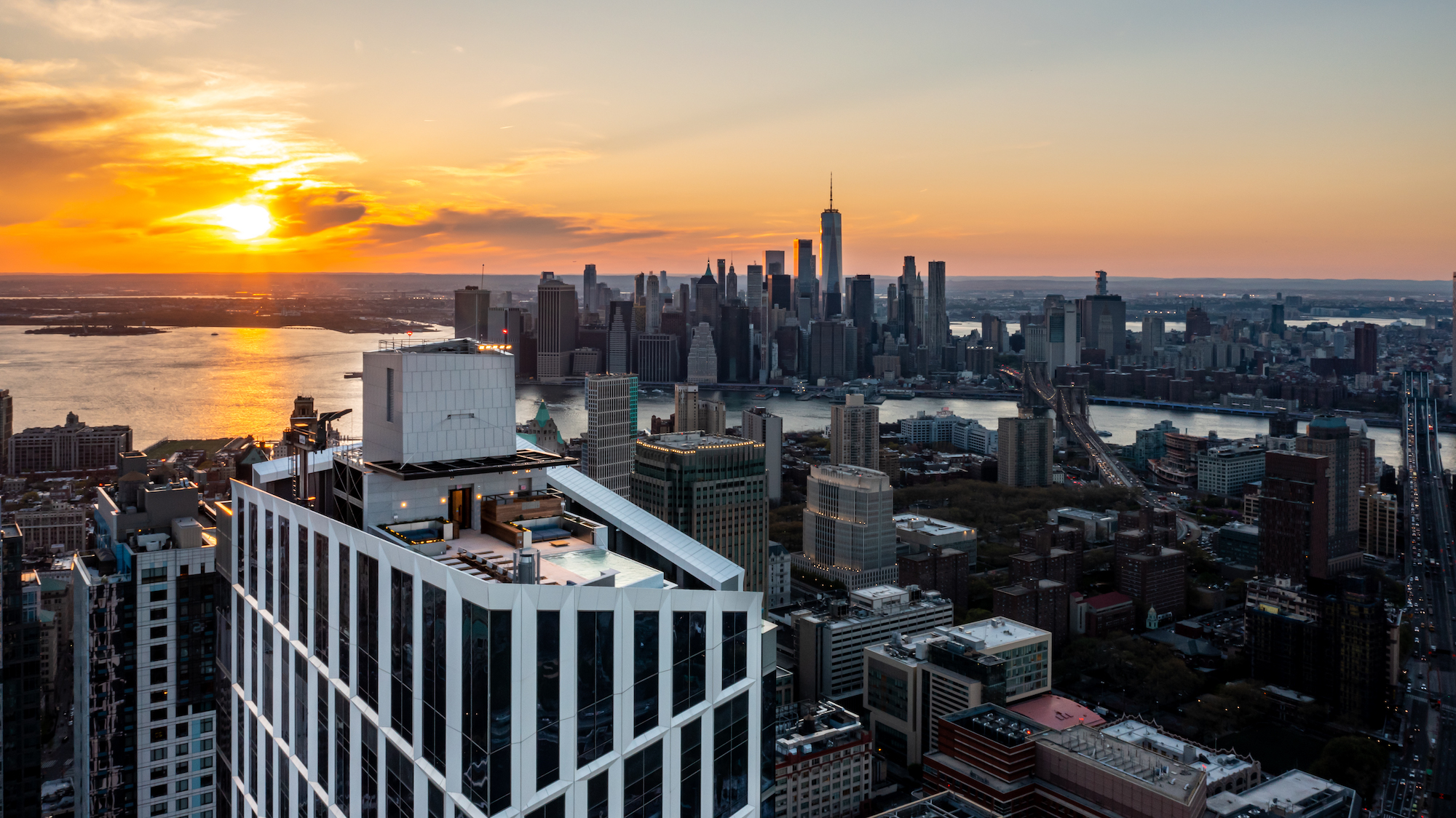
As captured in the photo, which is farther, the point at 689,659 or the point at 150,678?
the point at 150,678

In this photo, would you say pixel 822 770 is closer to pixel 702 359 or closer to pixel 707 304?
pixel 702 359

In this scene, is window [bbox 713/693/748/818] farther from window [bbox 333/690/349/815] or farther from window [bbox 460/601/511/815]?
window [bbox 333/690/349/815]

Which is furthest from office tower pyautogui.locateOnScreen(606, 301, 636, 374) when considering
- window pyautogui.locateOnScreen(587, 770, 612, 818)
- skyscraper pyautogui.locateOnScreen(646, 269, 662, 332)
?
window pyautogui.locateOnScreen(587, 770, 612, 818)

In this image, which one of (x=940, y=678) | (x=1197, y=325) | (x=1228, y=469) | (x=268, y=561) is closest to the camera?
(x=268, y=561)

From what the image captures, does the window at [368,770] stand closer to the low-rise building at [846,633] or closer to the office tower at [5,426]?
the low-rise building at [846,633]

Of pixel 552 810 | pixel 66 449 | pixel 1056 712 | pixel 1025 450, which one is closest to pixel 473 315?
pixel 552 810

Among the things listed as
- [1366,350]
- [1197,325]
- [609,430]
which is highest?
[1197,325]

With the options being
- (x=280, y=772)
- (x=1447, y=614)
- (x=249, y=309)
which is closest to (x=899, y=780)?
(x=280, y=772)

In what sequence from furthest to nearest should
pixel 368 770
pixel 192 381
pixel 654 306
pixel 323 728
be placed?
1. pixel 654 306
2. pixel 192 381
3. pixel 323 728
4. pixel 368 770
